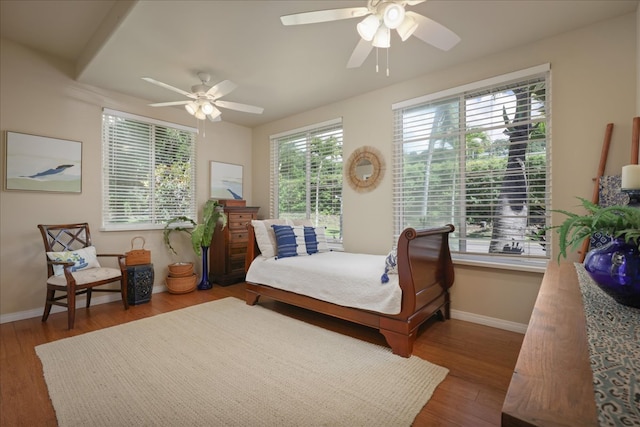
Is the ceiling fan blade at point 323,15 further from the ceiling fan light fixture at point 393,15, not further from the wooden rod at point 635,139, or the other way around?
the wooden rod at point 635,139

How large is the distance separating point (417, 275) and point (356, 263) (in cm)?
73

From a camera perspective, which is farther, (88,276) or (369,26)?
(88,276)

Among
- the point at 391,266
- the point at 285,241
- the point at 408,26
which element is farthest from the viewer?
the point at 285,241

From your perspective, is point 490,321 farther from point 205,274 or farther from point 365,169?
point 205,274

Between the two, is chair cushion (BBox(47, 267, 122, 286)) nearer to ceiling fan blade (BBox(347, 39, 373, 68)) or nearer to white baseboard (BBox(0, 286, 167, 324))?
white baseboard (BBox(0, 286, 167, 324))

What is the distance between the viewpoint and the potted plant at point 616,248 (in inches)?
34.4

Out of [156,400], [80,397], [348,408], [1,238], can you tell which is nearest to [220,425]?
[156,400]

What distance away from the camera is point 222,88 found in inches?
109

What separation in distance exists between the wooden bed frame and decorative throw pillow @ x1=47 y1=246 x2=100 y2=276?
79.3 inches

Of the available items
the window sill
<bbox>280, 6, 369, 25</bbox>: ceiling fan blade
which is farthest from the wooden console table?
the window sill

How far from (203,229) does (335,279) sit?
→ 2.40 m

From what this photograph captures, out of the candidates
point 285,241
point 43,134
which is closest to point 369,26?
point 285,241

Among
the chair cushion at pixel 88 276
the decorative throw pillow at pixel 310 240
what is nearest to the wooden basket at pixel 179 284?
the chair cushion at pixel 88 276

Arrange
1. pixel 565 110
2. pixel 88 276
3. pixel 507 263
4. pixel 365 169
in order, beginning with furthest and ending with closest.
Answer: pixel 365 169
pixel 88 276
pixel 507 263
pixel 565 110
